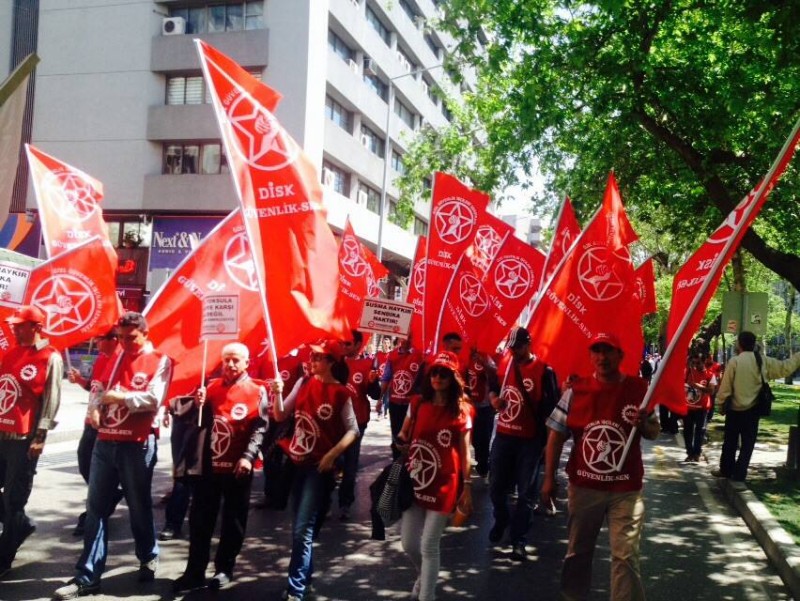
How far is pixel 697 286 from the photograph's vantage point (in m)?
5.17

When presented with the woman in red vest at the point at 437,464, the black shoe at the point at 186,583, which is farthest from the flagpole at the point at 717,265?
the black shoe at the point at 186,583

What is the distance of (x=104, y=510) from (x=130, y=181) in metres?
24.0

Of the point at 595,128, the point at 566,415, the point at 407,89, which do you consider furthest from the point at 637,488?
the point at 407,89

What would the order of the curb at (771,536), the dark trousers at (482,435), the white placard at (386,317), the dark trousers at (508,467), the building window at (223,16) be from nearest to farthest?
the curb at (771,536) < the dark trousers at (508,467) < the white placard at (386,317) < the dark trousers at (482,435) < the building window at (223,16)

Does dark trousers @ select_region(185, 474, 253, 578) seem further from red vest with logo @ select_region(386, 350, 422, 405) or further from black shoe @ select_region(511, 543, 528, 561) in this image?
red vest with logo @ select_region(386, 350, 422, 405)

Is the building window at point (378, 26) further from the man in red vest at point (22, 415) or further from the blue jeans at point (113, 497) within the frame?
the blue jeans at point (113, 497)

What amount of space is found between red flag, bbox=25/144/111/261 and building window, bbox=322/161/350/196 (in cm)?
2040

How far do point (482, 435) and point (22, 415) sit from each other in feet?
19.7

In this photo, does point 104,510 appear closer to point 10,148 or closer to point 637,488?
point 10,148

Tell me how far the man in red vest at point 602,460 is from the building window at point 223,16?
24.2 metres

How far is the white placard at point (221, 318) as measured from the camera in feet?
17.9

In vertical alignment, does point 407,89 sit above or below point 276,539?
above

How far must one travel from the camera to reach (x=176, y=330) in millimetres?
5973

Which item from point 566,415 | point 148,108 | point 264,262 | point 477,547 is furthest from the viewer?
point 148,108
